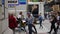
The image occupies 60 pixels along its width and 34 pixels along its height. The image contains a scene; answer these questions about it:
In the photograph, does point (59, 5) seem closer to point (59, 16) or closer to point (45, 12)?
point (45, 12)

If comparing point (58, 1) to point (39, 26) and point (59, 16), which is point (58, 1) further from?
point (59, 16)

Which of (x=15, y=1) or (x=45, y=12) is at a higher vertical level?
(x=15, y=1)

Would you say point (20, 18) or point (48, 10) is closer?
point (20, 18)

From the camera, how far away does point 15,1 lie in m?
12.6

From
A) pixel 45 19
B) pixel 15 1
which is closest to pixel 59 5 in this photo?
pixel 45 19

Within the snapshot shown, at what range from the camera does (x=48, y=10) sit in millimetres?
20781

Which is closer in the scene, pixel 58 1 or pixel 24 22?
pixel 24 22

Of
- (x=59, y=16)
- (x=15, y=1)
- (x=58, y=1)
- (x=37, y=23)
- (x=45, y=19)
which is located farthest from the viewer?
(x=58, y=1)

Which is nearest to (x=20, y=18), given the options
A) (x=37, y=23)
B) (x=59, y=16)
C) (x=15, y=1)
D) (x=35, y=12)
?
(x=15, y=1)

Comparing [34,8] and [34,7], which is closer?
[34,8]

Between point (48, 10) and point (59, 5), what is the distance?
2197mm

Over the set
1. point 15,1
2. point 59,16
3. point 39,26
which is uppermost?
point 15,1

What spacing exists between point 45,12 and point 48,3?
1.55m

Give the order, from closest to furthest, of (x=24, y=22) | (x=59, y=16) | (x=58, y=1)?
1. (x=24, y=22)
2. (x=59, y=16)
3. (x=58, y=1)
